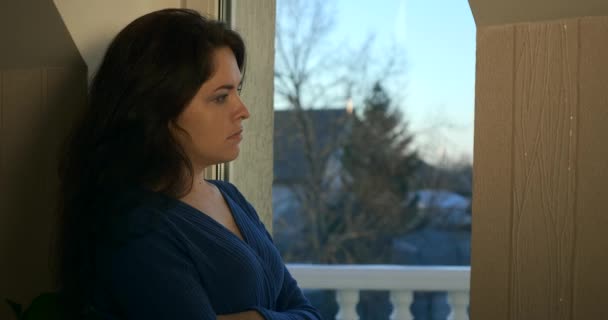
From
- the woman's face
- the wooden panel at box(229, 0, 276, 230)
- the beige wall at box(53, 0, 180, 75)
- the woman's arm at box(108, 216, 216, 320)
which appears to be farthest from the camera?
the wooden panel at box(229, 0, 276, 230)

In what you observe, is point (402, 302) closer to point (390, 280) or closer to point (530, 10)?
point (390, 280)

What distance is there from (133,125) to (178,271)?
268 millimetres

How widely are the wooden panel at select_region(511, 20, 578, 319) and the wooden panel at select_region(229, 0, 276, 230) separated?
853 millimetres

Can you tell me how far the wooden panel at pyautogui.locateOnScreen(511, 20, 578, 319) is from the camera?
110cm

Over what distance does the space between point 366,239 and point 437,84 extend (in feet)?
3.89

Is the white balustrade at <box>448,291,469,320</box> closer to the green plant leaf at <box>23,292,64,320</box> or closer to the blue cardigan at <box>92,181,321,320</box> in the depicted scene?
the blue cardigan at <box>92,181,321,320</box>

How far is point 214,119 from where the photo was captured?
120 centimetres

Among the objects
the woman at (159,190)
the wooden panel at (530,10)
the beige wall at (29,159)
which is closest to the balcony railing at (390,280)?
the beige wall at (29,159)

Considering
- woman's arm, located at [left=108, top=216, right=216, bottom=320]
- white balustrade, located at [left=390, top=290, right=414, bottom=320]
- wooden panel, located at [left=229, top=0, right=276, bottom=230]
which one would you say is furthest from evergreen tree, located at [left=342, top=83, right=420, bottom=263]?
woman's arm, located at [left=108, top=216, right=216, bottom=320]

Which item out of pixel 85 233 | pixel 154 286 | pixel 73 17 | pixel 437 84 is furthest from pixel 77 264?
pixel 437 84

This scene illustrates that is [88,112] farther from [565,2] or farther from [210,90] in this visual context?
[565,2]

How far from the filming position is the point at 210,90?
1.19 meters

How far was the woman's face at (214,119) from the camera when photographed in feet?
3.88

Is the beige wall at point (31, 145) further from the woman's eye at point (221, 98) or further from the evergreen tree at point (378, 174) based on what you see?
the evergreen tree at point (378, 174)
